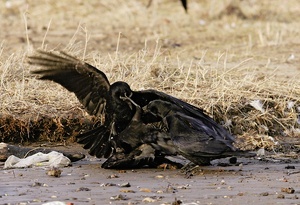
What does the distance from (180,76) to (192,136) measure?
2.37 meters

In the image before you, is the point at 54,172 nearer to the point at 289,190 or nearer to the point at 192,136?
the point at 192,136

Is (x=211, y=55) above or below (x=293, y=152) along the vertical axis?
above

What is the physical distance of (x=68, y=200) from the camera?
523 centimetres

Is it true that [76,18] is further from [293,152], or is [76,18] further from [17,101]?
[293,152]

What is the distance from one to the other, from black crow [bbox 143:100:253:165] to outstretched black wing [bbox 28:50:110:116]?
36 centimetres

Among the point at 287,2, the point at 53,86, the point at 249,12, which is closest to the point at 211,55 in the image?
the point at 53,86

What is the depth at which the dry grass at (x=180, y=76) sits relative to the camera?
774 centimetres

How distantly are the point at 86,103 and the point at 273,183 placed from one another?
5.24 feet

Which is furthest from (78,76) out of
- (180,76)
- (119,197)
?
(180,76)

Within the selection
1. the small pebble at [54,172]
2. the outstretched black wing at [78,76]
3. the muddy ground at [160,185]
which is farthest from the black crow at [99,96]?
the small pebble at [54,172]

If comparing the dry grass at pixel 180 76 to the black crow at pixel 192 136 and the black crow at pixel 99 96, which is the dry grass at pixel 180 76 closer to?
the black crow at pixel 99 96

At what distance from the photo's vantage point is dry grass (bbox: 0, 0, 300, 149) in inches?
305

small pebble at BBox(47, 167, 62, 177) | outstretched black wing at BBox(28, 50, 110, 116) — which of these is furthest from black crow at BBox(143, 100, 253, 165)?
small pebble at BBox(47, 167, 62, 177)

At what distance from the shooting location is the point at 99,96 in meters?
6.66
